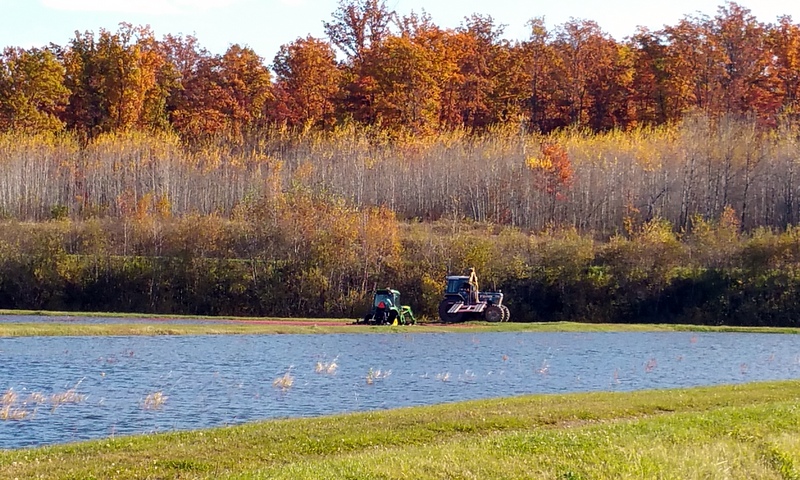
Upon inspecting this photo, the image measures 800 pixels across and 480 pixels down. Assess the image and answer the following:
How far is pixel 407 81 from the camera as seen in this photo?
90.7m

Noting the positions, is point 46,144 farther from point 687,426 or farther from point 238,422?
point 687,426

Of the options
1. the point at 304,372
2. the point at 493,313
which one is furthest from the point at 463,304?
the point at 304,372

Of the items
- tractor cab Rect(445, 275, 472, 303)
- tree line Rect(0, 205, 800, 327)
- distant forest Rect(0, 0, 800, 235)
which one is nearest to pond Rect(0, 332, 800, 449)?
tractor cab Rect(445, 275, 472, 303)

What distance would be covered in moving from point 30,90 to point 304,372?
65675mm

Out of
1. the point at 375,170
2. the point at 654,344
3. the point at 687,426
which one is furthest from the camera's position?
the point at 375,170

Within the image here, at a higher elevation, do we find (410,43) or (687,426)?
(410,43)

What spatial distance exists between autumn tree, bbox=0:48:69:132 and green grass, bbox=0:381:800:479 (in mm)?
75120

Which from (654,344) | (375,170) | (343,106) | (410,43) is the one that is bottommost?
(654,344)

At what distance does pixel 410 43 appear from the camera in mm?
91188

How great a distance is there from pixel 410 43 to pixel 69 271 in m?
40.9

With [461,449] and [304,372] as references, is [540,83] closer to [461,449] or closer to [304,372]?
[304,372]

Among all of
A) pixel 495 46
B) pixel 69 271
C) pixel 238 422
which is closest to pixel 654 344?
pixel 238 422

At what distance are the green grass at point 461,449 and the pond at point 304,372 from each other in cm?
446

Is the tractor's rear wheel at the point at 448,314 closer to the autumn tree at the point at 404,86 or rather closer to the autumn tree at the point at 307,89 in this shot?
the autumn tree at the point at 404,86
